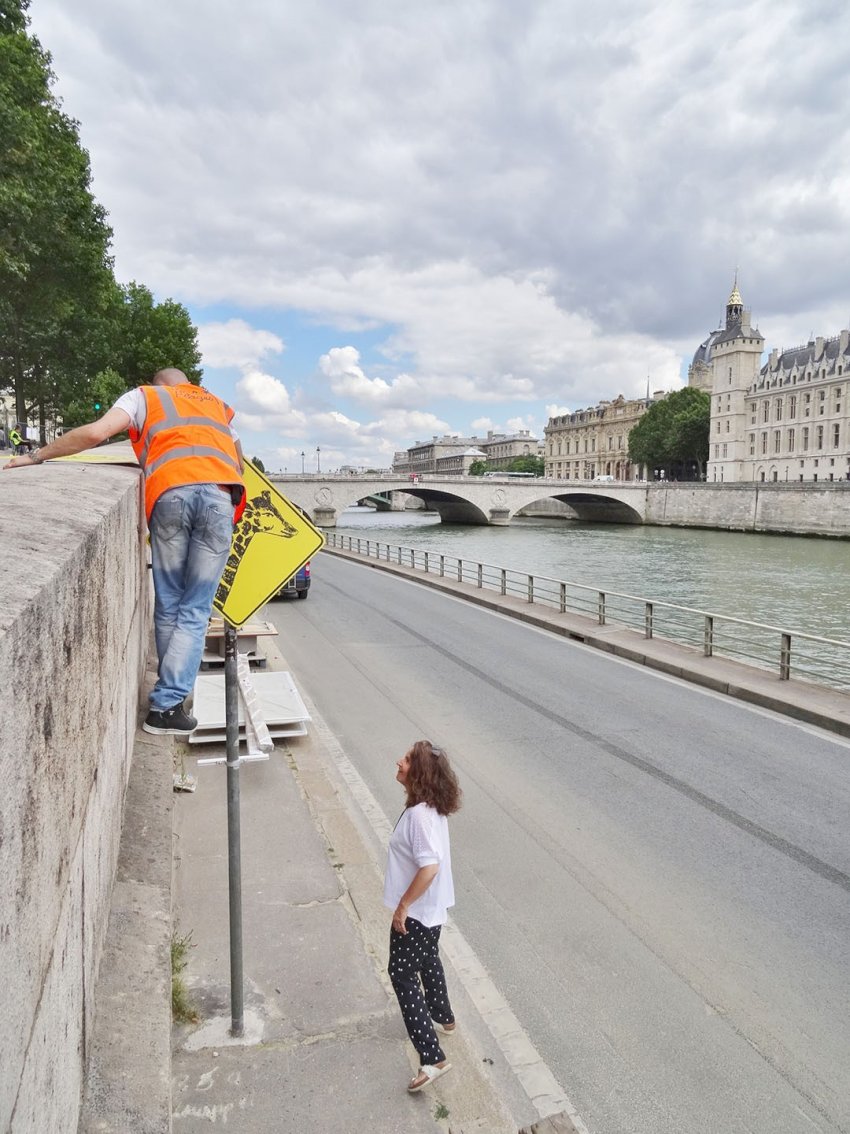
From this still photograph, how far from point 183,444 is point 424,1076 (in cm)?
289

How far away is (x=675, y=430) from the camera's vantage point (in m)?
110

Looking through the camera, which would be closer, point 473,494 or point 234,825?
point 234,825

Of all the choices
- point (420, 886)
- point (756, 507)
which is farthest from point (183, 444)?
point (756, 507)

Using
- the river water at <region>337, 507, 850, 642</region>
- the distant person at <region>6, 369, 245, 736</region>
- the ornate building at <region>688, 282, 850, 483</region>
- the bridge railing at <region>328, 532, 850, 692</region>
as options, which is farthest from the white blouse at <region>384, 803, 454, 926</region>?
the ornate building at <region>688, 282, 850, 483</region>

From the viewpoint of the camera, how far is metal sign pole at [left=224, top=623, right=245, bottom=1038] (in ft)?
10.9

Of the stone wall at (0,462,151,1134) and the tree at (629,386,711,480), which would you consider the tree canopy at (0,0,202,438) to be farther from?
the tree at (629,386,711,480)

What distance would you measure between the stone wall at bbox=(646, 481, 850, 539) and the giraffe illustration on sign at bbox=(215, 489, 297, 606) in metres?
66.8

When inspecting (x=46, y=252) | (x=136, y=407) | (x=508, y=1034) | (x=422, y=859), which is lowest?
(x=508, y=1034)

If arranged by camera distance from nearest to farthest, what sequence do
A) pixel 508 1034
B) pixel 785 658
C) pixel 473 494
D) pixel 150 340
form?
pixel 508 1034, pixel 785 658, pixel 150 340, pixel 473 494

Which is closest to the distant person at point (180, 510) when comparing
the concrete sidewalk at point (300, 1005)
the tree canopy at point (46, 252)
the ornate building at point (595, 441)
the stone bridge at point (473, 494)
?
the concrete sidewalk at point (300, 1005)

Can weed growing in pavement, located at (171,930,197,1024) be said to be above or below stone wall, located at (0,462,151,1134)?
below

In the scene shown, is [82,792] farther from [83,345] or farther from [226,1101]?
[83,345]

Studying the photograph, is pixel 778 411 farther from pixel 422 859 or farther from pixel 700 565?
pixel 422 859

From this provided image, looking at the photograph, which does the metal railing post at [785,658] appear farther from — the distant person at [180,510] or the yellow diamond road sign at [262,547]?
the distant person at [180,510]
